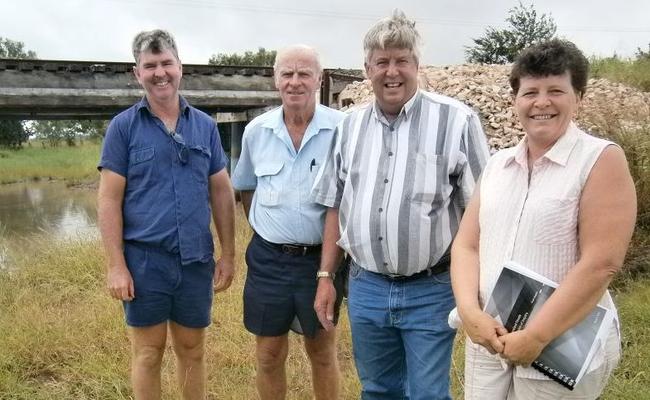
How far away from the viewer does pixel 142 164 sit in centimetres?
296

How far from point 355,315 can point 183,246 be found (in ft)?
3.27

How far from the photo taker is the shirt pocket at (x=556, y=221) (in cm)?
182

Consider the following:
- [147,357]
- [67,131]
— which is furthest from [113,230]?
[67,131]

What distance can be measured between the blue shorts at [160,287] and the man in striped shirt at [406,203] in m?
0.96

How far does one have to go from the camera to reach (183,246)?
302 cm

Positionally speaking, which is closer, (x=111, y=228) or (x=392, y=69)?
(x=392, y=69)

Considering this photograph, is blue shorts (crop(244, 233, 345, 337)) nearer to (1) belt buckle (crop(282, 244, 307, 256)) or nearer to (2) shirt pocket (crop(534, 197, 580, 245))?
(1) belt buckle (crop(282, 244, 307, 256))

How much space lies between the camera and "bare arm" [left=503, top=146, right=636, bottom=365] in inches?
68.9

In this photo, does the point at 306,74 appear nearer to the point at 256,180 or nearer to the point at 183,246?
the point at 256,180

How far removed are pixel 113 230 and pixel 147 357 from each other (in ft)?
2.33

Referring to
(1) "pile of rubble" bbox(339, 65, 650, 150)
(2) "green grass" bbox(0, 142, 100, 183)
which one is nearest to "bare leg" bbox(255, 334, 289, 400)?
(1) "pile of rubble" bbox(339, 65, 650, 150)

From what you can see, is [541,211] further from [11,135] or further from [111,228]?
[11,135]

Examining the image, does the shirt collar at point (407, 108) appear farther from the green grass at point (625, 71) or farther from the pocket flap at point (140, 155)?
the green grass at point (625, 71)

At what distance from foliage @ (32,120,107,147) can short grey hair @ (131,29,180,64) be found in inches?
1665
